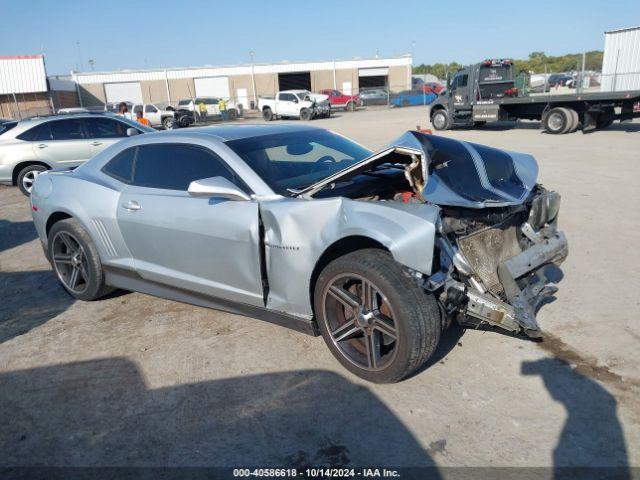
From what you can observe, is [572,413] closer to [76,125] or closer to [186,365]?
[186,365]

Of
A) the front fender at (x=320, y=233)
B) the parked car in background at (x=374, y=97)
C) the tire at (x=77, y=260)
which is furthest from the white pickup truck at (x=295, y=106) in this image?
the front fender at (x=320, y=233)

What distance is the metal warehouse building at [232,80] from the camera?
171 feet

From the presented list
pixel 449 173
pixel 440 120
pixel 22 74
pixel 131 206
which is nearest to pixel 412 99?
pixel 440 120

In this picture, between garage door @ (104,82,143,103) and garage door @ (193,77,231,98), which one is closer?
garage door @ (104,82,143,103)

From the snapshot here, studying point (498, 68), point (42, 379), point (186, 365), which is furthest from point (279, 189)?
point (498, 68)

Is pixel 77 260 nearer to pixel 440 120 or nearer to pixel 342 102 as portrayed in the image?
pixel 440 120

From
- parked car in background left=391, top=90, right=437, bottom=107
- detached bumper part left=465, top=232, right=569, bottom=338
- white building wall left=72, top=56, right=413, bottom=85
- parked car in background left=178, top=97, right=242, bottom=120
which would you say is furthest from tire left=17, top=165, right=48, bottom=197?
white building wall left=72, top=56, right=413, bottom=85

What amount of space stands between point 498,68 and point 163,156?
1888 cm

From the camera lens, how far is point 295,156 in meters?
4.19

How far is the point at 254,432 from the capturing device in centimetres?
287

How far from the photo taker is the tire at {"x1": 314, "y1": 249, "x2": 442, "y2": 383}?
115 inches

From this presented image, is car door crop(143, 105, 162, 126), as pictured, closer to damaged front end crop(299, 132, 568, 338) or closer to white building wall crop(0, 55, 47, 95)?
white building wall crop(0, 55, 47, 95)

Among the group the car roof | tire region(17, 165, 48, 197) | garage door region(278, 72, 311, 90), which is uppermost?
garage door region(278, 72, 311, 90)

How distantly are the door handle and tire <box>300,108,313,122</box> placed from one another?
101 feet
